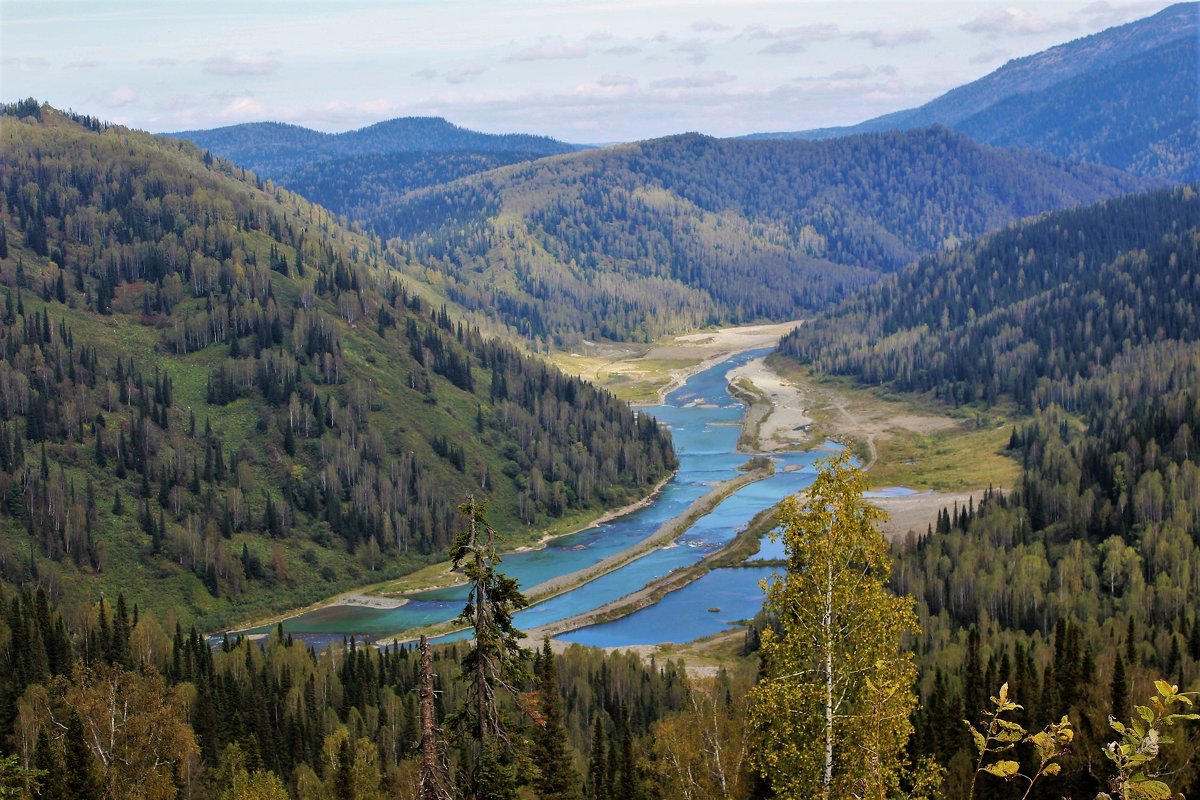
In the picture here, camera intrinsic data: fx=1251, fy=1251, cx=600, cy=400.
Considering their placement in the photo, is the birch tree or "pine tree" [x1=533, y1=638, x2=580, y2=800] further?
"pine tree" [x1=533, y1=638, x2=580, y2=800]

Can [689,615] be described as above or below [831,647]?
below

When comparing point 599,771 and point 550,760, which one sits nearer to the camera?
point 550,760

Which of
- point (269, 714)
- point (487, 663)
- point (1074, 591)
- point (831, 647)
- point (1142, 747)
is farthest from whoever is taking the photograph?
point (1074, 591)

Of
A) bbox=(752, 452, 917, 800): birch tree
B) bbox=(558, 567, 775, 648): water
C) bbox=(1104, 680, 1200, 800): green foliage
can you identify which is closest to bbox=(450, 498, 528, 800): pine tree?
bbox=(752, 452, 917, 800): birch tree

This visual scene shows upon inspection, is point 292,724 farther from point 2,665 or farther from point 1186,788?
point 1186,788

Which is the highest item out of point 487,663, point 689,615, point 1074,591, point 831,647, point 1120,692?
point 831,647

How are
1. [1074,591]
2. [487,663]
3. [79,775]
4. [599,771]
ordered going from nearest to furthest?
[487,663]
[79,775]
[599,771]
[1074,591]

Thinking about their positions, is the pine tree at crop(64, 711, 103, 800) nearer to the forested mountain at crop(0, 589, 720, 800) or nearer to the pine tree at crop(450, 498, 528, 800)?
the forested mountain at crop(0, 589, 720, 800)

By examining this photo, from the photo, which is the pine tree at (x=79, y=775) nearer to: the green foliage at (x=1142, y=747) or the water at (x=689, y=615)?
the green foliage at (x=1142, y=747)

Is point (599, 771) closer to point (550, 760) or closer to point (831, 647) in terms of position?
point (550, 760)

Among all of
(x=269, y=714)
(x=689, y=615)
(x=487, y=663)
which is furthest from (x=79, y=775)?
(x=689, y=615)
